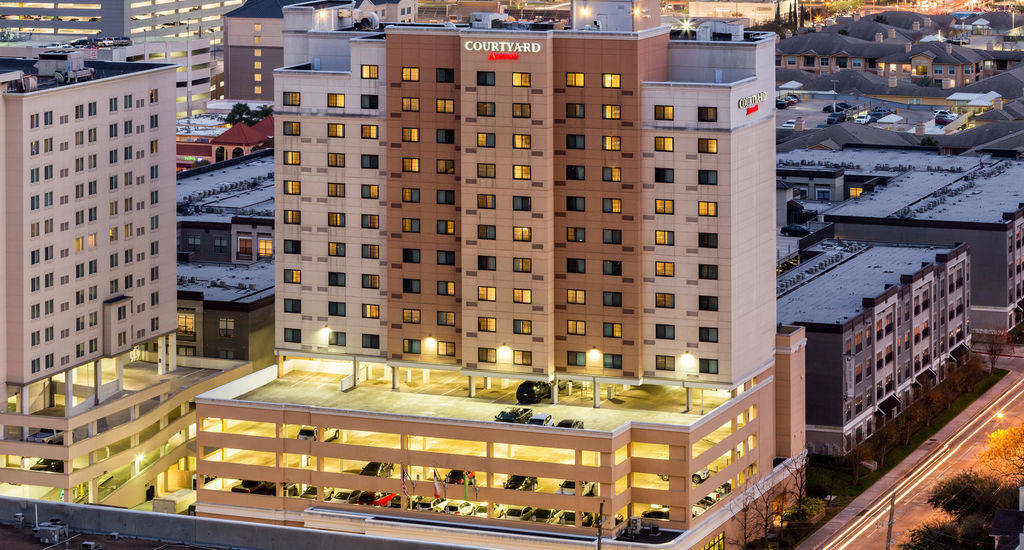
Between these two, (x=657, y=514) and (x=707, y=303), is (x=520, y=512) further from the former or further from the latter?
(x=707, y=303)

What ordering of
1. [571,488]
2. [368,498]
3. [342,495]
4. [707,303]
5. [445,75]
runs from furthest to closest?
[445,75] < [707,303] < [342,495] < [368,498] < [571,488]

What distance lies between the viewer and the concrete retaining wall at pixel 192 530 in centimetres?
12488

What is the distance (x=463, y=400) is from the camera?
18712 cm

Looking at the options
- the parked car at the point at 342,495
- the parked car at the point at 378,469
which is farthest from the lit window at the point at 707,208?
the parked car at the point at 342,495

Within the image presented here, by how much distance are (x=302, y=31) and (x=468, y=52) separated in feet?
75.2

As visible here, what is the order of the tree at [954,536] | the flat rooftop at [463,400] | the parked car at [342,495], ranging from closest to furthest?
1. the tree at [954,536]
2. the flat rooftop at [463,400]
3. the parked car at [342,495]

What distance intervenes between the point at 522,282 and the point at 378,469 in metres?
20.3

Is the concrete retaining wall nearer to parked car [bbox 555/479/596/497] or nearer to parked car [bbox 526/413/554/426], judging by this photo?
parked car [bbox 555/479/596/497]

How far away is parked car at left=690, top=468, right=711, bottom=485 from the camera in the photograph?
179m

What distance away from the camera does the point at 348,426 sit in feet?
599

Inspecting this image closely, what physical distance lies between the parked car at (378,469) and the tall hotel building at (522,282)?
0.26 meters

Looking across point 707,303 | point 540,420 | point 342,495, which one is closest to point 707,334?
point 707,303

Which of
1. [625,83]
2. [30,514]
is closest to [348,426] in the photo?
[625,83]

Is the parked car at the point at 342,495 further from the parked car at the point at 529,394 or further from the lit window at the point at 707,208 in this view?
the lit window at the point at 707,208
